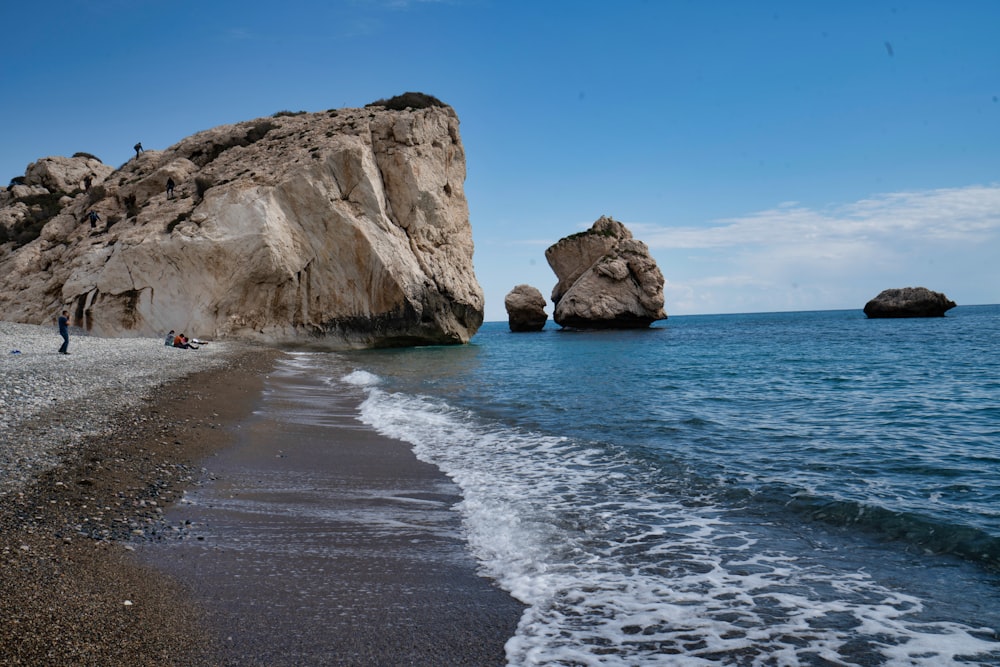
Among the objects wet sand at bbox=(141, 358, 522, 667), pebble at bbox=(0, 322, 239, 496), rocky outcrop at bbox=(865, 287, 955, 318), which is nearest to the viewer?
wet sand at bbox=(141, 358, 522, 667)

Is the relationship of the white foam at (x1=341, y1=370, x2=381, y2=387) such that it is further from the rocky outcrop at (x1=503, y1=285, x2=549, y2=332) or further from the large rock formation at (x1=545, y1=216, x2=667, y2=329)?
the rocky outcrop at (x1=503, y1=285, x2=549, y2=332)

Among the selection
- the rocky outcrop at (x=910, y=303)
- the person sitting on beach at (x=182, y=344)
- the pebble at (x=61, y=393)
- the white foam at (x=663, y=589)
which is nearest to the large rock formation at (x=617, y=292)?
the rocky outcrop at (x=910, y=303)

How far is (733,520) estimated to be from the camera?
19.8ft

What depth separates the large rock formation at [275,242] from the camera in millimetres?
32438

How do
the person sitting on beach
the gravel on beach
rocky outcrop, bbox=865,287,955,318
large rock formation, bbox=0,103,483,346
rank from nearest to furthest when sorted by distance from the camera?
the gravel on beach → the person sitting on beach → large rock formation, bbox=0,103,483,346 → rocky outcrop, bbox=865,287,955,318

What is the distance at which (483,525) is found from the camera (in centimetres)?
580

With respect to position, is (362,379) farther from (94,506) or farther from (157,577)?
(157,577)

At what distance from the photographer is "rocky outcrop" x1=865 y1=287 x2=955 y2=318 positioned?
2768 inches

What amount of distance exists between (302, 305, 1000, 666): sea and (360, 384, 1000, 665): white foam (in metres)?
0.02

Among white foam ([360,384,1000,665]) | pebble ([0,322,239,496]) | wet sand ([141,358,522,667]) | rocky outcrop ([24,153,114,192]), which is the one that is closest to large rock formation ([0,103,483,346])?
rocky outcrop ([24,153,114,192])

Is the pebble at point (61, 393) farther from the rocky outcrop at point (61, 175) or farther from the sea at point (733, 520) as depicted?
the rocky outcrop at point (61, 175)

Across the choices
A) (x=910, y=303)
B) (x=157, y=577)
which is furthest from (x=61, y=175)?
(x=910, y=303)

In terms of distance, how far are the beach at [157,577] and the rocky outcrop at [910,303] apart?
264ft

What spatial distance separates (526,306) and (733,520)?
6986cm
